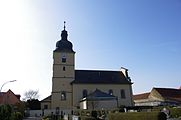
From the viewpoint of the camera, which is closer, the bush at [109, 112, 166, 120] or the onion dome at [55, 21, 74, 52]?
the bush at [109, 112, 166, 120]

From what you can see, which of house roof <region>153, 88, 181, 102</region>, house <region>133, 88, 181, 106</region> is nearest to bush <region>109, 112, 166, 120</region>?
house <region>133, 88, 181, 106</region>

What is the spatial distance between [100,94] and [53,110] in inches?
411

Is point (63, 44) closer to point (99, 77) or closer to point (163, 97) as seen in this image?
point (99, 77)

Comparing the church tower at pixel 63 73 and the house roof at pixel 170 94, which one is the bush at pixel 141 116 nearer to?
the church tower at pixel 63 73

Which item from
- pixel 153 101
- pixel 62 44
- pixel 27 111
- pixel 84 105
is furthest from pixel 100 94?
pixel 153 101

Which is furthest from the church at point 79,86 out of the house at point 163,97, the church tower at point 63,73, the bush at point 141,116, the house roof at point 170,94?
the bush at point 141,116

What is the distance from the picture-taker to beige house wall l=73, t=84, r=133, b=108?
49.1m

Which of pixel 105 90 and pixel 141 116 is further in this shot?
pixel 105 90

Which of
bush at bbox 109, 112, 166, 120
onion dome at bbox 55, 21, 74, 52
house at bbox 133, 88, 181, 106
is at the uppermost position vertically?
onion dome at bbox 55, 21, 74, 52

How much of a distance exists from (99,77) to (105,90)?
3.60 meters

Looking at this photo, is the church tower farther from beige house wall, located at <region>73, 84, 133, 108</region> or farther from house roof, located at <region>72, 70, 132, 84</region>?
house roof, located at <region>72, 70, 132, 84</region>

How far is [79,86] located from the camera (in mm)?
49750

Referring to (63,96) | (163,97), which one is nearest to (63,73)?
(63,96)

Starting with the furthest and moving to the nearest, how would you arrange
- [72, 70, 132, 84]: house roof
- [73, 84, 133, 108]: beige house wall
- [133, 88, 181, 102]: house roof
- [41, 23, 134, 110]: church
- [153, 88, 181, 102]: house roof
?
1. [153, 88, 181, 102]: house roof
2. [133, 88, 181, 102]: house roof
3. [72, 70, 132, 84]: house roof
4. [73, 84, 133, 108]: beige house wall
5. [41, 23, 134, 110]: church
